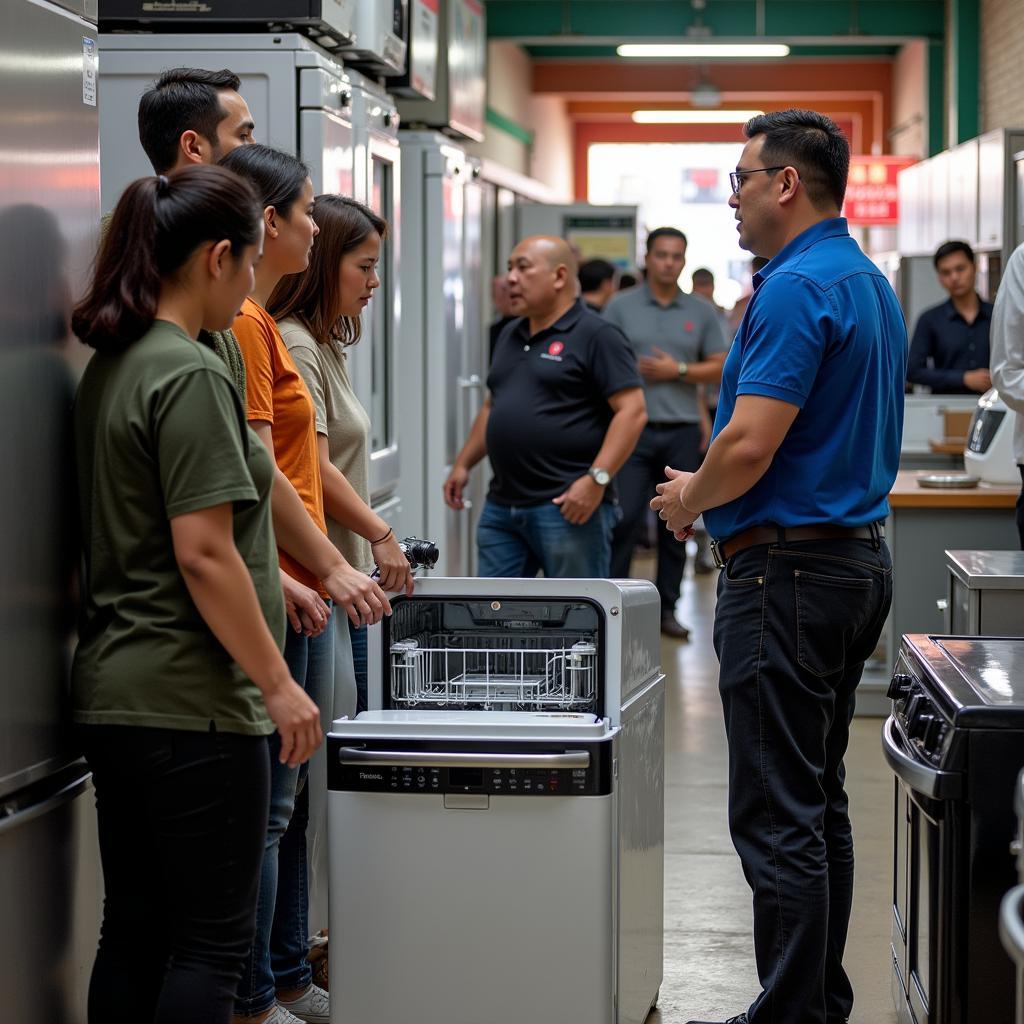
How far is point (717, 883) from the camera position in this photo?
390 cm

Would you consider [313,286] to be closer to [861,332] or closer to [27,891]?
[861,332]

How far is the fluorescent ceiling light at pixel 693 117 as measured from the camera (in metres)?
18.7

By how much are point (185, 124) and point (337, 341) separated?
1.71ft

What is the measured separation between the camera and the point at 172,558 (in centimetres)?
202

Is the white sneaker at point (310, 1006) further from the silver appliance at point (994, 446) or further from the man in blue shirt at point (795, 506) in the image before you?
the silver appliance at point (994, 446)

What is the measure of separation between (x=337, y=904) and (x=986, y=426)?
368 cm

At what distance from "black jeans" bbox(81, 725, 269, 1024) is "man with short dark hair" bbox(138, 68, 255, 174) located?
1122 mm

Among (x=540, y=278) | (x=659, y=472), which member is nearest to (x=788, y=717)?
(x=540, y=278)

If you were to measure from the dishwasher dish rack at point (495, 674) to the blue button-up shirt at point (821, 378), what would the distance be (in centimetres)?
37

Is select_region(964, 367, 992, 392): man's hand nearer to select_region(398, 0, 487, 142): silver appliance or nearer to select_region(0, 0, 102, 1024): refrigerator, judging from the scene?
select_region(398, 0, 487, 142): silver appliance

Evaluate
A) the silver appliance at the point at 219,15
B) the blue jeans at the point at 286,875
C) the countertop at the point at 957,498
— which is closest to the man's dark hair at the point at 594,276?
the countertop at the point at 957,498

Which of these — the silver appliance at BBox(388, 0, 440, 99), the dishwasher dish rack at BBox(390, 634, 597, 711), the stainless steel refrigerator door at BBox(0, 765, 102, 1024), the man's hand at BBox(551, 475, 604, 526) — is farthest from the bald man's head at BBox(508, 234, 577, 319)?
the stainless steel refrigerator door at BBox(0, 765, 102, 1024)

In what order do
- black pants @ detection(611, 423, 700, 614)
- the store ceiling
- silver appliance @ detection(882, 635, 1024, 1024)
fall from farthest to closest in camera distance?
the store ceiling < black pants @ detection(611, 423, 700, 614) < silver appliance @ detection(882, 635, 1024, 1024)

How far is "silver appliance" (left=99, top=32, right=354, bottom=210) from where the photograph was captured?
3.68 metres
